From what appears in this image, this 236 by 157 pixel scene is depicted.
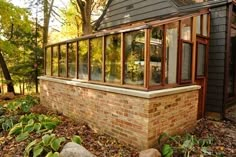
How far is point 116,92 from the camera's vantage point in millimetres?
4910

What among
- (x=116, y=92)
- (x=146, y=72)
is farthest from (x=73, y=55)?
(x=146, y=72)

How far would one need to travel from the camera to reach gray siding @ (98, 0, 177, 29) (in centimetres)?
746

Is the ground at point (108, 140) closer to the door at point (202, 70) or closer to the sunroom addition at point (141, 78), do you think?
the sunroom addition at point (141, 78)

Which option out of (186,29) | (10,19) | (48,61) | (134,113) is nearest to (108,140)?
(134,113)

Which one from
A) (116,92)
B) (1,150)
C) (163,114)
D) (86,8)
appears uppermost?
(86,8)

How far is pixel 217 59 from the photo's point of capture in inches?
253

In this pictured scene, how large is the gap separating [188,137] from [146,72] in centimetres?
187

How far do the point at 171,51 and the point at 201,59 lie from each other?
5.93ft

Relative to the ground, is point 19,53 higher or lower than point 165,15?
lower

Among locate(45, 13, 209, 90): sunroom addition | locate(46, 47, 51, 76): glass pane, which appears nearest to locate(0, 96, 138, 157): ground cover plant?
locate(45, 13, 209, 90): sunroom addition

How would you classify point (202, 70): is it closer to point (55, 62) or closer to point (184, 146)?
point (184, 146)

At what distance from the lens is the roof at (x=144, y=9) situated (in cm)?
677

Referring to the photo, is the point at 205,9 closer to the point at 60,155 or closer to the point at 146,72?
the point at 146,72

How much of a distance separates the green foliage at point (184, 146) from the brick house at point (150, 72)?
223mm
